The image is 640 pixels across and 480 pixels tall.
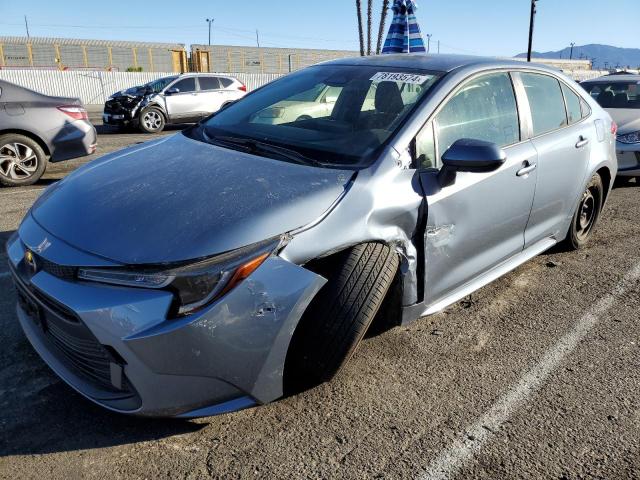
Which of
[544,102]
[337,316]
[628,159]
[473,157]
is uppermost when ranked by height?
[544,102]

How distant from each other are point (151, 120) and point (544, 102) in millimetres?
12334

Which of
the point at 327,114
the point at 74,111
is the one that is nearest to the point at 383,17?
the point at 74,111

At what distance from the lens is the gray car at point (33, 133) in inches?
257

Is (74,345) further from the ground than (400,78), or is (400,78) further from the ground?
(400,78)

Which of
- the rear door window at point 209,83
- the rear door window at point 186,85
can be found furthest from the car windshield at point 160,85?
the rear door window at point 209,83

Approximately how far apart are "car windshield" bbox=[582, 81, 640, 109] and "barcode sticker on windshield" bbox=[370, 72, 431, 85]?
6171mm

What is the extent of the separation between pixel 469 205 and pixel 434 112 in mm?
529

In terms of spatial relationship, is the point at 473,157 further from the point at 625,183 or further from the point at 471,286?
the point at 625,183

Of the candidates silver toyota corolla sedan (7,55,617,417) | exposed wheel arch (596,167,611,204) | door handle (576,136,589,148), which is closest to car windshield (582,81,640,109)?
exposed wheel arch (596,167,611,204)

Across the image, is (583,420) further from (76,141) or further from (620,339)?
(76,141)

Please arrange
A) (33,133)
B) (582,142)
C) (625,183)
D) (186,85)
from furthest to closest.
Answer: (186,85), (625,183), (33,133), (582,142)

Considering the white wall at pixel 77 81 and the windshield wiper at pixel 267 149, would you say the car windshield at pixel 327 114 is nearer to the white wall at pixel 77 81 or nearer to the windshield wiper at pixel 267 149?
the windshield wiper at pixel 267 149

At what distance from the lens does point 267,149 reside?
288 centimetres

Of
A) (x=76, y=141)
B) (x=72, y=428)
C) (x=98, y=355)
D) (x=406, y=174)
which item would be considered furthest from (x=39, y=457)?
(x=76, y=141)
